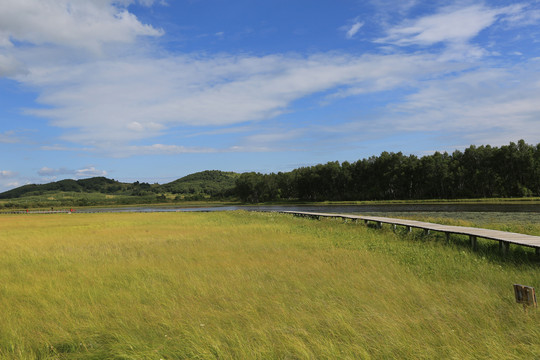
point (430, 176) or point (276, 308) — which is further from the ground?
point (430, 176)

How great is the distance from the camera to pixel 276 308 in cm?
701

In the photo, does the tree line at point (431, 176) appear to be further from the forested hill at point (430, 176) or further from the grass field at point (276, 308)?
the grass field at point (276, 308)

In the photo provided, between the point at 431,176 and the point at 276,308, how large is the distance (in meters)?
85.4

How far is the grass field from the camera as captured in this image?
5.34 metres

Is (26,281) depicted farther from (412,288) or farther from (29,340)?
(412,288)

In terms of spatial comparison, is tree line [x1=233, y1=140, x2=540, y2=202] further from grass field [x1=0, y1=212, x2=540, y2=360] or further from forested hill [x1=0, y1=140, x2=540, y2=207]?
grass field [x1=0, y1=212, x2=540, y2=360]

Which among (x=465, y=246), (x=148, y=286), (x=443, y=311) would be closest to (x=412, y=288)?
(x=443, y=311)

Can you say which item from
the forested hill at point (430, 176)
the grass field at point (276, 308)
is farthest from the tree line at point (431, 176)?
the grass field at point (276, 308)

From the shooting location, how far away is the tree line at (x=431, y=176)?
74562 millimetres

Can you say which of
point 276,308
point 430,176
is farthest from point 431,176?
point 276,308

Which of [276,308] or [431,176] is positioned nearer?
[276,308]

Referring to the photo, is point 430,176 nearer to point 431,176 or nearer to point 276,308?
point 431,176

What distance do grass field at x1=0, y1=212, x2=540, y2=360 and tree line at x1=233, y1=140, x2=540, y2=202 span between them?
74.6m

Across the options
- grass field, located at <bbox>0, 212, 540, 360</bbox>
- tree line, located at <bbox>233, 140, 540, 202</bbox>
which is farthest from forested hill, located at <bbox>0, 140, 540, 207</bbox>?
grass field, located at <bbox>0, 212, 540, 360</bbox>
